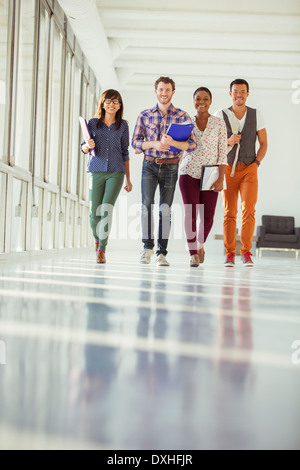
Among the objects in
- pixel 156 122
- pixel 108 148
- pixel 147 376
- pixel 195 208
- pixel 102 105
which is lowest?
pixel 147 376

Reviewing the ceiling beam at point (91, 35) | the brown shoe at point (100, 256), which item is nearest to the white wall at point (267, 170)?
the ceiling beam at point (91, 35)

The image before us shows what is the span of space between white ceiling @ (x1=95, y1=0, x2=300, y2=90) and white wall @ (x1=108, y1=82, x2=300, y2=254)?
41 centimetres

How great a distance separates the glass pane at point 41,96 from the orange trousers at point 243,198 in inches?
105

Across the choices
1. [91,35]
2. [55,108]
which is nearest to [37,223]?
[55,108]

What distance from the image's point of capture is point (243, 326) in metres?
1.60

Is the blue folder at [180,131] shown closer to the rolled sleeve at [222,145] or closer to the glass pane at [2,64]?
the rolled sleeve at [222,145]

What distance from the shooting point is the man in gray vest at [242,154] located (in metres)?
5.03

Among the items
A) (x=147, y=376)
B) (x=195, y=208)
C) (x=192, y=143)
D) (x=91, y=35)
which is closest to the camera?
(x=147, y=376)

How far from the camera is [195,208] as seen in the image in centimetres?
488

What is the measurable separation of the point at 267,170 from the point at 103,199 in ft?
31.5

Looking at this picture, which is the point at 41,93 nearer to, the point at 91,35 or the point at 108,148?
the point at 91,35

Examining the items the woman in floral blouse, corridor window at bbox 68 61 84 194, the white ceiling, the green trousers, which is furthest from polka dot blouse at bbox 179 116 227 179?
corridor window at bbox 68 61 84 194

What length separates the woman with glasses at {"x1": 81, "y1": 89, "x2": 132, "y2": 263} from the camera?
464cm
